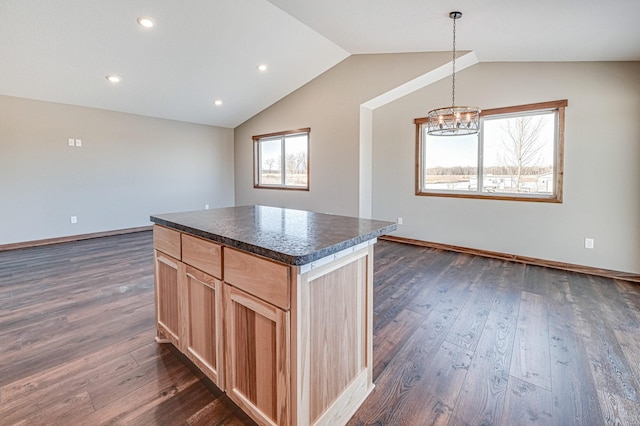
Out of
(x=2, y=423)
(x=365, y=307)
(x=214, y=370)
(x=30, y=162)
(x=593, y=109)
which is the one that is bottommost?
(x=2, y=423)

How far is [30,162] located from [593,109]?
7.64 m

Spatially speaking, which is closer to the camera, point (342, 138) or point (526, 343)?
point (526, 343)

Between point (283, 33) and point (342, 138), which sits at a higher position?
point (283, 33)

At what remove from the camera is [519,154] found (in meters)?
4.07

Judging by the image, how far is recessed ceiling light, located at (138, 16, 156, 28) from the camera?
10.8 ft

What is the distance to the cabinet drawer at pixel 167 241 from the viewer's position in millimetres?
1766

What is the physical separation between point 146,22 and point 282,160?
11.4 feet

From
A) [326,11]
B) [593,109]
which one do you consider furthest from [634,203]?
[326,11]

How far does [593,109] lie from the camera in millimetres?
3471

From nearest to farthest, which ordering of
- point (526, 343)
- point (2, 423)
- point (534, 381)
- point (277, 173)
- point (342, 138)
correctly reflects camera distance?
point (2, 423), point (534, 381), point (526, 343), point (342, 138), point (277, 173)

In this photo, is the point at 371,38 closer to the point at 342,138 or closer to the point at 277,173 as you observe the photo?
the point at 342,138

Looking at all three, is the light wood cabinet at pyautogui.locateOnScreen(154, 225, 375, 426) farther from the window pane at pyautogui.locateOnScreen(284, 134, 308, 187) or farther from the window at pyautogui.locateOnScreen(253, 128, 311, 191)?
the window pane at pyautogui.locateOnScreen(284, 134, 308, 187)

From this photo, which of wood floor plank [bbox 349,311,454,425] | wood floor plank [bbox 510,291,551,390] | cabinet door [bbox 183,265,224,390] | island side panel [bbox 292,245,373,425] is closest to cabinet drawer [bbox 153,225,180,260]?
cabinet door [bbox 183,265,224,390]

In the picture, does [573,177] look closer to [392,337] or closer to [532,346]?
[532,346]
